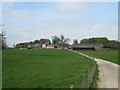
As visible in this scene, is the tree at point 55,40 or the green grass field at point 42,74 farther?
the tree at point 55,40

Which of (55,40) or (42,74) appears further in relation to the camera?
(55,40)

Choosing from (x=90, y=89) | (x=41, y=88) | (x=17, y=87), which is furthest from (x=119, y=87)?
(x=17, y=87)

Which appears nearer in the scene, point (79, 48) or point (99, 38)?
point (79, 48)

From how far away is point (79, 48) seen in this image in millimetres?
111000

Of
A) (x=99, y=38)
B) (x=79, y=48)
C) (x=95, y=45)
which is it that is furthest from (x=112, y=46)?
(x=99, y=38)

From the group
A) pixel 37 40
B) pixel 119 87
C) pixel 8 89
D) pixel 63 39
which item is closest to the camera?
pixel 8 89

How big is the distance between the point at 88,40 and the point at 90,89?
138 m

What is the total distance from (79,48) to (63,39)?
20.6 metres

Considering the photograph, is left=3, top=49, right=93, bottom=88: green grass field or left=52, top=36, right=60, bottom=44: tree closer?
left=3, top=49, right=93, bottom=88: green grass field

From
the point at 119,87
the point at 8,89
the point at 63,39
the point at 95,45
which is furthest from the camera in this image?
the point at 63,39

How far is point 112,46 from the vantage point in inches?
4505

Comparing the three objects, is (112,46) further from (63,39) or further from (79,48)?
(63,39)

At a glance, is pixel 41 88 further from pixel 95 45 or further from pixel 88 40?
pixel 88 40

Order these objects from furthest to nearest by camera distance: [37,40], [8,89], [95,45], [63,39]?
[37,40] < [63,39] < [95,45] < [8,89]
